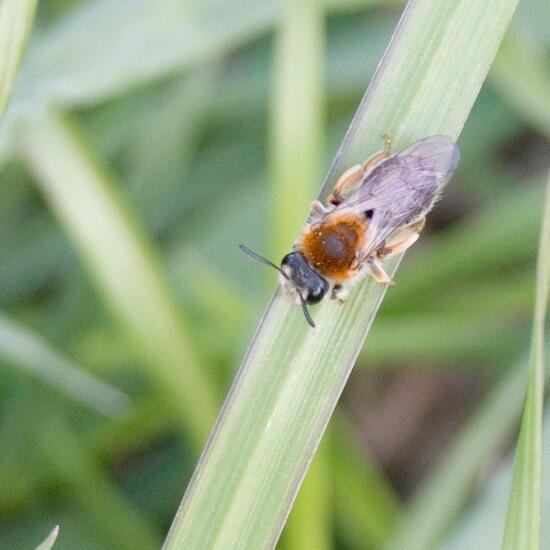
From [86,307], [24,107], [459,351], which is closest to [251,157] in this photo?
[86,307]

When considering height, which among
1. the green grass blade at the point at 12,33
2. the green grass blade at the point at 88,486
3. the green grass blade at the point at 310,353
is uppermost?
the green grass blade at the point at 12,33

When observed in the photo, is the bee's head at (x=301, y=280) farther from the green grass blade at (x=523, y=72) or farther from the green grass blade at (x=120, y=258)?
the green grass blade at (x=523, y=72)

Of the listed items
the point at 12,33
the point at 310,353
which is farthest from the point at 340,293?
the point at 12,33

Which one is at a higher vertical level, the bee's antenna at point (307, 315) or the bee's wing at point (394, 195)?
the bee's antenna at point (307, 315)

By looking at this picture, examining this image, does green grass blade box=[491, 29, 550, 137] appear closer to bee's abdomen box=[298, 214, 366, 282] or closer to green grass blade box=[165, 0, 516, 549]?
bee's abdomen box=[298, 214, 366, 282]

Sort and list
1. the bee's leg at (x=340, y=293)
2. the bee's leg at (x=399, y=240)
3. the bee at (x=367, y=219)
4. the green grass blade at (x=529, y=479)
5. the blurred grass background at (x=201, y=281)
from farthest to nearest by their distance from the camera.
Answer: the blurred grass background at (x=201, y=281) → the bee's leg at (x=399, y=240) → the bee at (x=367, y=219) → the bee's leg at (x=340, y=293) → the green grass blade at (x=529, y=479)

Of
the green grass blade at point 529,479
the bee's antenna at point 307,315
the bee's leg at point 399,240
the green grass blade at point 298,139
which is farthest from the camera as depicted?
the green grass blade at point 298,139

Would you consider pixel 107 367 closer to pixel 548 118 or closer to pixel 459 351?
pixel 459 351

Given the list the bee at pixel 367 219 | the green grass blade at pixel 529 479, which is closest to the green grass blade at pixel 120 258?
the bee at pixel 367 219
